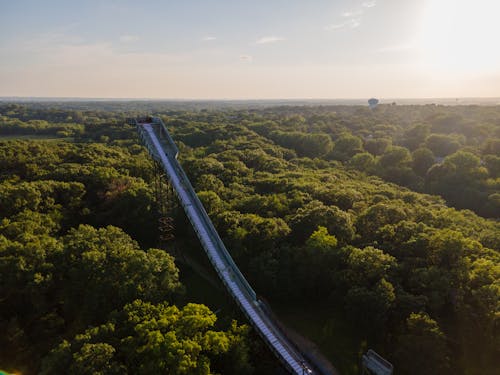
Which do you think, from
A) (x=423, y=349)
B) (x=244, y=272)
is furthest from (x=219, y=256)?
(x=423, y=349)

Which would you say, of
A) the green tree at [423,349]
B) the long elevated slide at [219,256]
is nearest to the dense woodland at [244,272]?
the green tree at [423,349]

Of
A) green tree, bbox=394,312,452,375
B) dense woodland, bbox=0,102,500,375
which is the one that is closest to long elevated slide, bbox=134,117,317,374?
dense woodland, bbox=0,102,500,375

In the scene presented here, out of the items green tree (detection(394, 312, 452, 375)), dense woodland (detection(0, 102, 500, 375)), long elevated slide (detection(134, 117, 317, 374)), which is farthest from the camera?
long elevated slide (detection(134, 117, 317, 374))

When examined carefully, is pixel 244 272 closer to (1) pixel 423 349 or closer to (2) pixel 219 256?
(2) pixel 219 256

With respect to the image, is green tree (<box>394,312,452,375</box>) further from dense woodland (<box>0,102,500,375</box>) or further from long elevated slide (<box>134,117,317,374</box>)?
long elevated slide (<box>134,117,317,374</box>)

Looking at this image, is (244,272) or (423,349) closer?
(423,349)

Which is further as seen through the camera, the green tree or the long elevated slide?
the long elevated slide

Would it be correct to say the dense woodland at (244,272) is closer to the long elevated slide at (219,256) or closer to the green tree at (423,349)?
the green tree at (423,349)

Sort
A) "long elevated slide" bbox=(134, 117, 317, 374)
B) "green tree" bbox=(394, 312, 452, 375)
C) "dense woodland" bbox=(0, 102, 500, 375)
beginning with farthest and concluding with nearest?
"long elevated slide" bbox=(134, 117, 317, 374), "green tree" bbox=(394, 312, 452, 375), "dense woodland" bbox=(0, 102, 500, 375)

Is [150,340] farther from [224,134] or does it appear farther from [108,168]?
[224,134]
